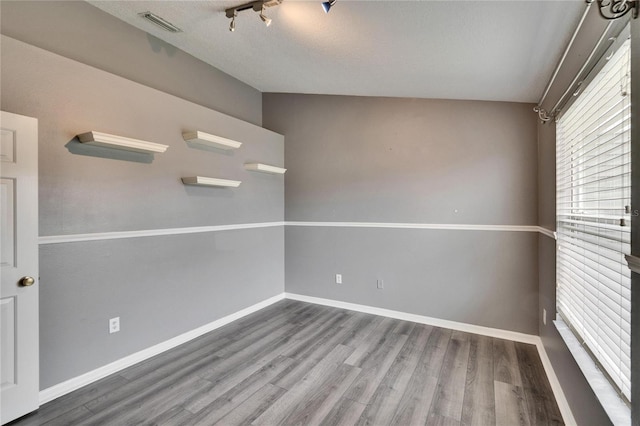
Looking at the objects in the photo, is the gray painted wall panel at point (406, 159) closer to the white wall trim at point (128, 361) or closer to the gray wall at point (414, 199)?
the gray wall at point (414, 199)

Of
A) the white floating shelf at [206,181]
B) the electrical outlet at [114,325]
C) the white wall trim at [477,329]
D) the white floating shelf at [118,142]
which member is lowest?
the white wall trim at [477,329]

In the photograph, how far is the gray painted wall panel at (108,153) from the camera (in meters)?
2.10

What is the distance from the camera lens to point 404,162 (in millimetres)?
3734

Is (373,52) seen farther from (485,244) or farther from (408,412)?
(408,412)

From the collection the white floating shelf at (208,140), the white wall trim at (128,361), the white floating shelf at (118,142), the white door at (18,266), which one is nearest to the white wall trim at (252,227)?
the white door at (18,266)

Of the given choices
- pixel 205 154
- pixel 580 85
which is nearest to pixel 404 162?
pixel 580 85

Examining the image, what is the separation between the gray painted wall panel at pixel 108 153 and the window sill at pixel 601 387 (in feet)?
10.5

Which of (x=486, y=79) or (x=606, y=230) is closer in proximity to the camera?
(x=606, y=230)

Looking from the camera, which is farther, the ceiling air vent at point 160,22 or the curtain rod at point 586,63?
the ceiling air vent at point 160,22

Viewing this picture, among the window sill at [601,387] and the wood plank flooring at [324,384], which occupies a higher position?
the window sill at [601,387]

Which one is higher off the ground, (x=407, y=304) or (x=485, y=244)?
(x=485, y=244)

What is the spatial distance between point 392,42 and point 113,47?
2.44 metres

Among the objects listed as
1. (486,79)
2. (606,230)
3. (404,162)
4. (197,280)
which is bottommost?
(197,280)

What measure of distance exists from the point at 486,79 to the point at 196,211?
3104 mm
